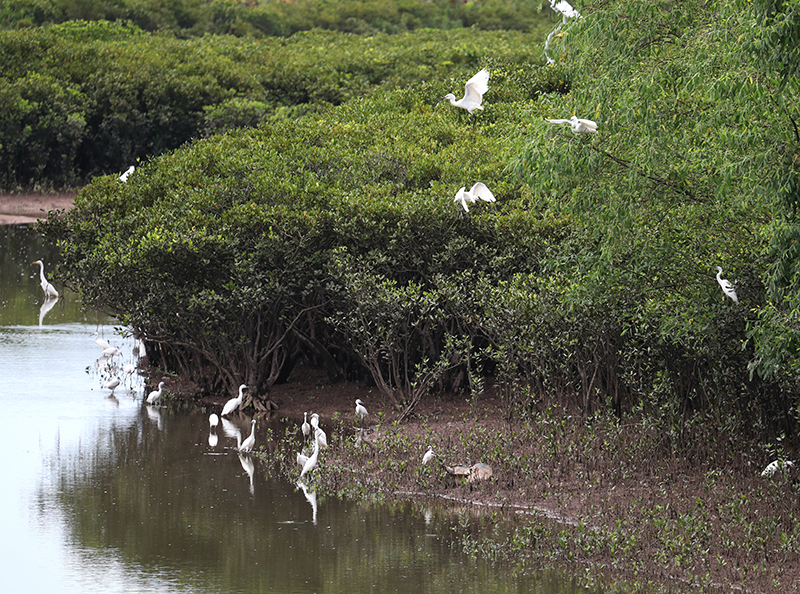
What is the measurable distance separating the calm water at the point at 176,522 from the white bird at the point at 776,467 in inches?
107

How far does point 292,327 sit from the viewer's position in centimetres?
1756

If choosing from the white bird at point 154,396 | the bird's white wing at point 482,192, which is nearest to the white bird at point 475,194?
the bird's white wing at point 482,192

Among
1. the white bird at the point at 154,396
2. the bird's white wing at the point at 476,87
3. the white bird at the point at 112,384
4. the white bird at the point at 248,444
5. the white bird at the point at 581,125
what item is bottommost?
the white bird at the point at 248,444

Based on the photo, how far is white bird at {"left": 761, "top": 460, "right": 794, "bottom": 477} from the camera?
37.8ft

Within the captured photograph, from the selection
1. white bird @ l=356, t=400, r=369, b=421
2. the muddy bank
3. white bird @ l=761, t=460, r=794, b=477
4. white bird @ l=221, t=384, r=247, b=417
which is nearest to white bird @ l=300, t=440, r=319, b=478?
white bird @ l=356, t=400, r=369, b=421

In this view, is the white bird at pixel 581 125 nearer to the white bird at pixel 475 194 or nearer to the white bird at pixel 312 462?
the white bird at pixel 475 194

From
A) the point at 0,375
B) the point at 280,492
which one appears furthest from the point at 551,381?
the point at 0,375

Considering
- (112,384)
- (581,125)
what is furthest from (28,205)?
(581,125)

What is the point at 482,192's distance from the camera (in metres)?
15.6

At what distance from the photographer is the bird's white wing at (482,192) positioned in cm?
1555

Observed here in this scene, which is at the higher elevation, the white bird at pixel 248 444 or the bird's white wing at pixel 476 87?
the bird's white wing at pixel 476 87

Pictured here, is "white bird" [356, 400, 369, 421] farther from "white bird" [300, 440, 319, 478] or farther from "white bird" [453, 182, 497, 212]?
"white bird" [453, 182, 497, 212]

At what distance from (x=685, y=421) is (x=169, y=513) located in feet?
20.2

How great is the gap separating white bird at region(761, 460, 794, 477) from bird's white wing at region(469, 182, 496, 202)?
17.8 feet
